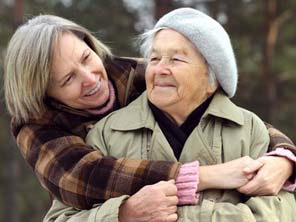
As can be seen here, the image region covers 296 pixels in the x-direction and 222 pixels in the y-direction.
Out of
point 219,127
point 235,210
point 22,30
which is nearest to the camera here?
point 235,210

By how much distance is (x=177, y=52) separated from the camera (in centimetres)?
235

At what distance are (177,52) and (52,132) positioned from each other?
53cm

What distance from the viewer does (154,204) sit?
2.24 metres

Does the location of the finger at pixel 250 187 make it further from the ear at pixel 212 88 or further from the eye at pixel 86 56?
the eye at pixel 86 56

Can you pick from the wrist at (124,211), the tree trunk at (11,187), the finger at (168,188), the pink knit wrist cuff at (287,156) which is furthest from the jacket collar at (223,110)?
the tree trunk at (11,187)

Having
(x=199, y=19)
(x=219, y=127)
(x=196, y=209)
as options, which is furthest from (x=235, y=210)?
(x=199, y=19)

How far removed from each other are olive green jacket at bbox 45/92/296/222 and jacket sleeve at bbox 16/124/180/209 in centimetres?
5

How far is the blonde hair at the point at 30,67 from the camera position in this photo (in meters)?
2.55

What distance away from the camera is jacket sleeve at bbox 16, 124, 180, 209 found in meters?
2.32

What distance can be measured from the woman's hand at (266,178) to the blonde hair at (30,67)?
0.79 metres

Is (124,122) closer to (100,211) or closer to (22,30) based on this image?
(100,211)

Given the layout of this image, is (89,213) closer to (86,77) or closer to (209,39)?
(86,77)

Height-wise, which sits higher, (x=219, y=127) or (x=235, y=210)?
(x=219, y=127)

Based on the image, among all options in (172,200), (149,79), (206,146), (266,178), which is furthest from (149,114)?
(266,178)
